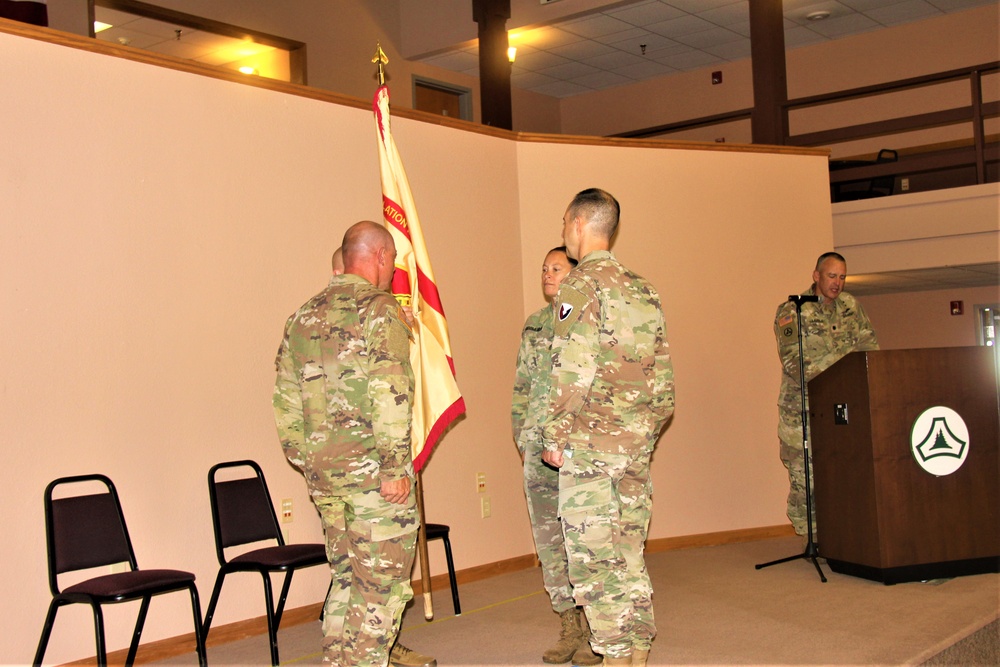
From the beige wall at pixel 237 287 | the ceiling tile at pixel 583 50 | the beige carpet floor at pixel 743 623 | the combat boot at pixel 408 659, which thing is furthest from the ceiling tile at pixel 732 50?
the combat boot at pixel 408 659

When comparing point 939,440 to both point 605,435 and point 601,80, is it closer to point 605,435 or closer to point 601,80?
point 605,435

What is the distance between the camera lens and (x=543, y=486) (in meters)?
3.74

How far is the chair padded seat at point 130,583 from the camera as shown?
9.98 feet

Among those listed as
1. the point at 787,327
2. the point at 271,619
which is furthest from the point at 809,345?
the point at 271,619

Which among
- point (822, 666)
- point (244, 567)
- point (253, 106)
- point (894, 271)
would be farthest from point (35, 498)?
point (894, 271)

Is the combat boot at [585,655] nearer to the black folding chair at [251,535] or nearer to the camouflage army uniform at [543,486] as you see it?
the camouflage army uniform at [543,486]

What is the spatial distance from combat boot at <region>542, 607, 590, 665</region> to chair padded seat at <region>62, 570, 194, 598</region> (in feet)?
4.62

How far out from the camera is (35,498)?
3.50 metres

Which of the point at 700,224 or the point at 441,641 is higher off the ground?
the point at 700,224

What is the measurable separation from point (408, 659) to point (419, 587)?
1343 millimetres

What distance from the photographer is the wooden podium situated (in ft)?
14.9

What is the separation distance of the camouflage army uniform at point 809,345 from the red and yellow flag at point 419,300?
7.14ft

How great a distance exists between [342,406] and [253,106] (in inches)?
76.1

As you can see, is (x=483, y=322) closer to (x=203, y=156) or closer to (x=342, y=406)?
(x=203, y=156)
